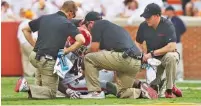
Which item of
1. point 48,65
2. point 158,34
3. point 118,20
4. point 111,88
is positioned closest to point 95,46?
point 48,65

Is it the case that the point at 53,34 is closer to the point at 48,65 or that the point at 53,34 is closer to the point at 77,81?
the point at 48,65

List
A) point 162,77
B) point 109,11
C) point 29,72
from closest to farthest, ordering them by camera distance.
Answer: point 162,77, point 29,72, point 109,11

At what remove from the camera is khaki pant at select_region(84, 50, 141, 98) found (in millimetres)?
14859

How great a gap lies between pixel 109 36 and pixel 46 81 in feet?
4.29

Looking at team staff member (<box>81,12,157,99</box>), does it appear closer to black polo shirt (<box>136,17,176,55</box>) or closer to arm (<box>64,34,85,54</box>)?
arm (<box>64,34,85,54</box>)

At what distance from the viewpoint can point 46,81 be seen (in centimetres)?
1511

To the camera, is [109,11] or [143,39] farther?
[109,11]

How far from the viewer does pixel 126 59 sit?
49.1 ft

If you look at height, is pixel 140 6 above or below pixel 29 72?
above

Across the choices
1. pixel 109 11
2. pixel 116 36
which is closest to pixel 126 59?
pixel 116 36

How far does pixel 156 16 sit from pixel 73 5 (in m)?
1.50

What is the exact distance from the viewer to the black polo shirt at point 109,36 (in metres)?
14.8

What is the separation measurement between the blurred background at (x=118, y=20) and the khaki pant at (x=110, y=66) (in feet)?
24.9

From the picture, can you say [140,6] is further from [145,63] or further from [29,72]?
[145,63]
